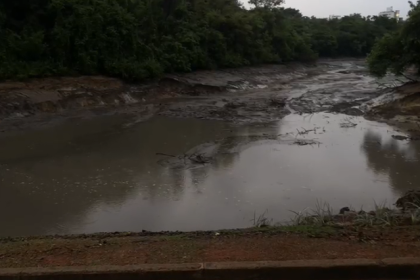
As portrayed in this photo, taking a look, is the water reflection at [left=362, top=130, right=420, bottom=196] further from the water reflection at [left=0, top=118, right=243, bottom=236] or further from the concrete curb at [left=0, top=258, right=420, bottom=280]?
the concrete curb at [left=0, top=258, right=420, bottom=280]

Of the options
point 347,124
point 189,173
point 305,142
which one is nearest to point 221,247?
point 189,173

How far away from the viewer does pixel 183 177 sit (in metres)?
10.7

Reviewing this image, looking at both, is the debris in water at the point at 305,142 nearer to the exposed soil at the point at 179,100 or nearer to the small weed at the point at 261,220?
Result: the exposed soil at the point at 179,100

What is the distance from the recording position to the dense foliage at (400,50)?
2133 cm

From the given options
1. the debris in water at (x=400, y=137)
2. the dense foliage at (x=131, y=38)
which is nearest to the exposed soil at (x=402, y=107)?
the debris in water at (x=400, y=137)

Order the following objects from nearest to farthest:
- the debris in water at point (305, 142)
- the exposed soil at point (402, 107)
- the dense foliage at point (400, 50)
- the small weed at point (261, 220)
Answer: the small weed at point (261, 220) → the debris in water at point (305, 142) → the exposed soil at point (402, 107) → the dense foliage at point (400, 50)

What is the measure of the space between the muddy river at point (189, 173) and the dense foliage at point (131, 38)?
7234 millimetres

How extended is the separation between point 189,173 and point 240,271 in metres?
6.56

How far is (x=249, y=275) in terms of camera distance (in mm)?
4535

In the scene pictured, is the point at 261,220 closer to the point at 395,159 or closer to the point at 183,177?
the point at 183,177

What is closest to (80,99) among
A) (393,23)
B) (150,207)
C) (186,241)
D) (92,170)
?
(92,170)

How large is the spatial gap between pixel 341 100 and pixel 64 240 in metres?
20.3

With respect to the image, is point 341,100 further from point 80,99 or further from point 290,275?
point 290,275

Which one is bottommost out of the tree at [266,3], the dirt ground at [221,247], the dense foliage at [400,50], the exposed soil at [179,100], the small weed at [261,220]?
the exposed soil at [179,100]
